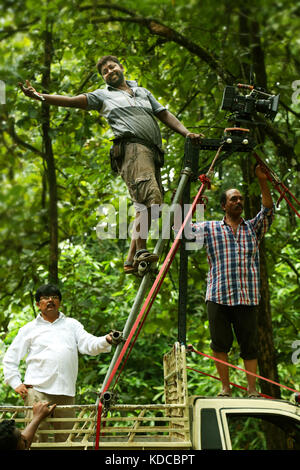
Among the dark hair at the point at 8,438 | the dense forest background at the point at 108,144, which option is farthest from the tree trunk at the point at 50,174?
the dark hair at the point at 8,438

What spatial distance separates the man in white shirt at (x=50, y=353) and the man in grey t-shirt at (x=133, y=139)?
57 centimetres

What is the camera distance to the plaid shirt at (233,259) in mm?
3709

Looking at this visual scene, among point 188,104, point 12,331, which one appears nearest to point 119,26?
point 188,104

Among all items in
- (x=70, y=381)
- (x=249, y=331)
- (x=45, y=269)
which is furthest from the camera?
(x=45, y=269)

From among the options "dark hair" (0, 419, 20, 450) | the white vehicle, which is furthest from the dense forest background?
"dark hair" (0, 419, 20, 450)

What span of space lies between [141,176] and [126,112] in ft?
1.56

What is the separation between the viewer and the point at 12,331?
23.8ft

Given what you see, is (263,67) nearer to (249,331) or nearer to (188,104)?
(188,104)

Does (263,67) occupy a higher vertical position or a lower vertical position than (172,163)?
higher

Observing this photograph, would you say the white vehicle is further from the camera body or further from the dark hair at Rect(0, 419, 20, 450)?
the camera body

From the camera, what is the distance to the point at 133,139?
3.75 metres

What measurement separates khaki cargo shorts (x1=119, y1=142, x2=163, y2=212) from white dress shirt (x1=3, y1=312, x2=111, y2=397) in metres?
0.96

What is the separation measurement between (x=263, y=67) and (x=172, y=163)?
1.40 metres
